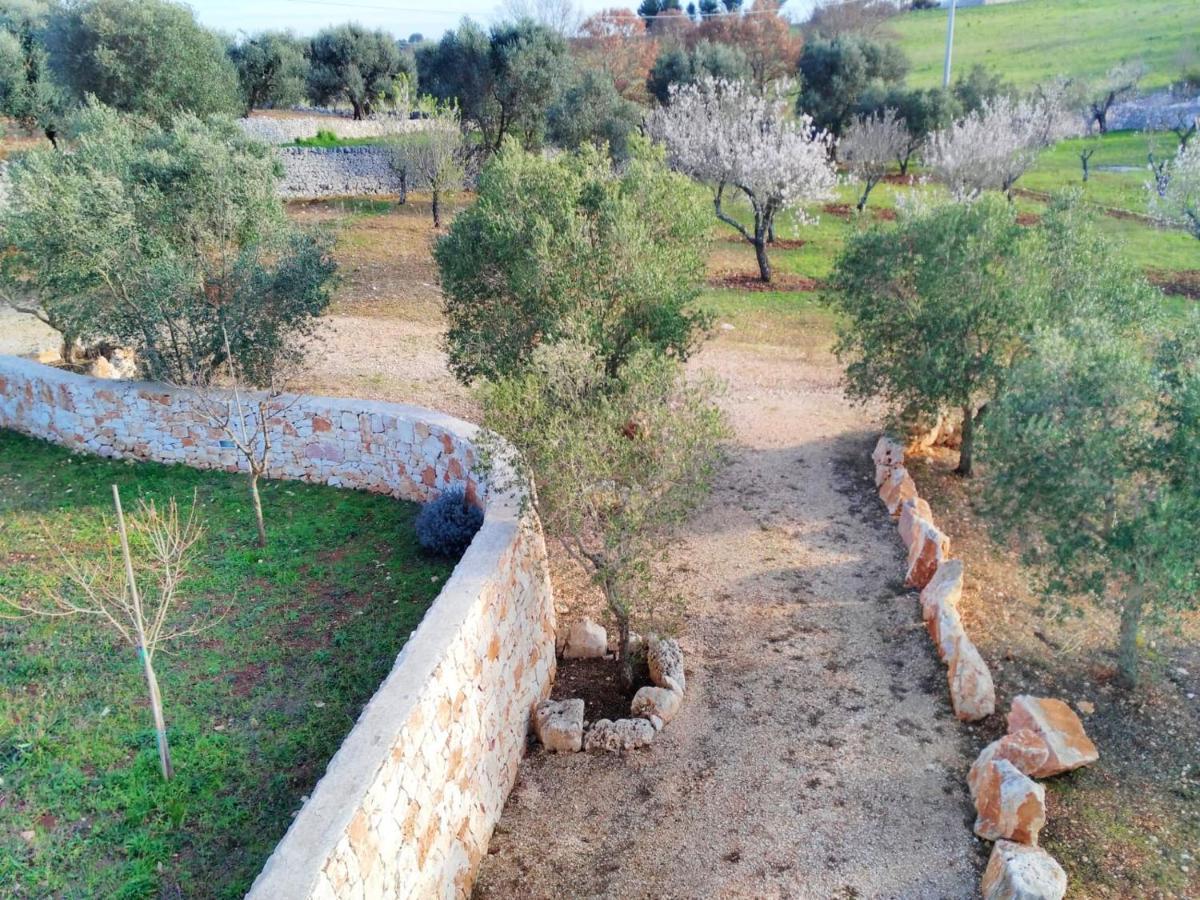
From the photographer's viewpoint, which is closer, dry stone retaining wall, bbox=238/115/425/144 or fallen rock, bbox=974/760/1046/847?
fallen rock, bbox=974/760/1046/847

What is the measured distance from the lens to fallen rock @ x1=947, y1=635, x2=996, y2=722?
902 cm

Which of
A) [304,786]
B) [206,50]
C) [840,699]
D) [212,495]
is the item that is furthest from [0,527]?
[206,50]

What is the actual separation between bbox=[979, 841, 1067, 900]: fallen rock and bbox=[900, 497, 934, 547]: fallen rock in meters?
5.39

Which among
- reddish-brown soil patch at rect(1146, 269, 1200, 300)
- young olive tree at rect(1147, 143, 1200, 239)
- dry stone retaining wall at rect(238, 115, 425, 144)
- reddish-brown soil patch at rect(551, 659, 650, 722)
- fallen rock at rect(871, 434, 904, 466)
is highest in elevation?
dry stone retaining wall at rect(238, 115, 425, 144)

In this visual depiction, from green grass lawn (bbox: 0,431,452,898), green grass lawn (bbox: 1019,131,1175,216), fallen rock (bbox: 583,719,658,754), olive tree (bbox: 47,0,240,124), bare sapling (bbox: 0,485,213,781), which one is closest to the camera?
green grass lawn (bbox: 0,431,452,898)

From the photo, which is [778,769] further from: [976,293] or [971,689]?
[976,293]

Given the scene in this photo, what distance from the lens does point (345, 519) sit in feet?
40.7

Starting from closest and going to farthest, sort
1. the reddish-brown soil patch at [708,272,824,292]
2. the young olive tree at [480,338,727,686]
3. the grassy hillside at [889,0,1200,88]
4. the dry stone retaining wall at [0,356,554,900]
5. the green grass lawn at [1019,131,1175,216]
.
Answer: the dry stone retaining wall at [0,356,554,900]
the young olive tree at [480,338,727,686]
the reddish-brown soil patch at [708,272,824,292]
the green grass lawn at [1019,131,1175,216]
the grassy hillside at [889,0,1200,88]

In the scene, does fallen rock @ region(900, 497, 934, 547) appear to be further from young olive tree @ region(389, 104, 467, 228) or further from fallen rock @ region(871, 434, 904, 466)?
young olive tree @ region(389, 104, 467, 228)

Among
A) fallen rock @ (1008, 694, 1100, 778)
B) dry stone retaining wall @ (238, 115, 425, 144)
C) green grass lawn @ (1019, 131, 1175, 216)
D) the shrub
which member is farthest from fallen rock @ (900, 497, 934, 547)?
dry stone retaining wall @ (238, 115, 425, 144)

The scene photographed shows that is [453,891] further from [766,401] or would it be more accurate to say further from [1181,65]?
[1181,65]

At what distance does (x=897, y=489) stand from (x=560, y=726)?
697cm

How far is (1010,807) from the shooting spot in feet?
24.5

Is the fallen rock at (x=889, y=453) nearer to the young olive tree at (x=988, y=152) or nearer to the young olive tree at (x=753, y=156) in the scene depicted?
the young olive tree at (x=753, y=156)
